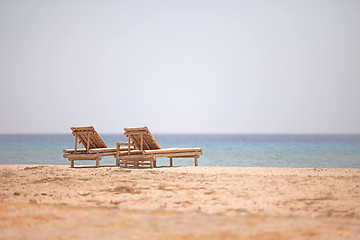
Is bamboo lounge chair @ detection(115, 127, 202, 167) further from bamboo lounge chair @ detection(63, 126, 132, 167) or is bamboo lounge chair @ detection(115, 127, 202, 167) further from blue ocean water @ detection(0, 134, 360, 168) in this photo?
blue ocean water @ detection(0, 134, 360, 168)

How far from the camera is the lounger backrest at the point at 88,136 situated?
13.9 m

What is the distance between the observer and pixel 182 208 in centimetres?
605

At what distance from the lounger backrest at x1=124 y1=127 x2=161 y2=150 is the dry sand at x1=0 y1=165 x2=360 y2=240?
4.13 metres

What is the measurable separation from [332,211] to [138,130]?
28.1 ft

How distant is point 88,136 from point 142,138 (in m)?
2.11

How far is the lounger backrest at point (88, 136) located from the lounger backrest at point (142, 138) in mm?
1204

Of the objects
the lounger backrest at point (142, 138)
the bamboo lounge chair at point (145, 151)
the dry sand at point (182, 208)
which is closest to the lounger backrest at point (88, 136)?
the bamboo lounge chair at point (145, 151)

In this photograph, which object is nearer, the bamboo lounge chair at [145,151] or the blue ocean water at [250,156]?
the bamboo lounge chair at [145,151]

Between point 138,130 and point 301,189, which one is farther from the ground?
point 138,130

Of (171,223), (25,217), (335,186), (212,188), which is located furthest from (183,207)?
(335,186)

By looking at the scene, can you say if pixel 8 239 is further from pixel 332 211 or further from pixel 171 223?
pixel 332 211

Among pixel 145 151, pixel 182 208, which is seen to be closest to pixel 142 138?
pixel 145 151

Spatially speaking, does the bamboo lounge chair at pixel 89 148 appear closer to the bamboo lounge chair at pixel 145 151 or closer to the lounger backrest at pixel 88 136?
the lounger backrest at pixel 88 136

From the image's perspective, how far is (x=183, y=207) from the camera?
6129 millimetres
